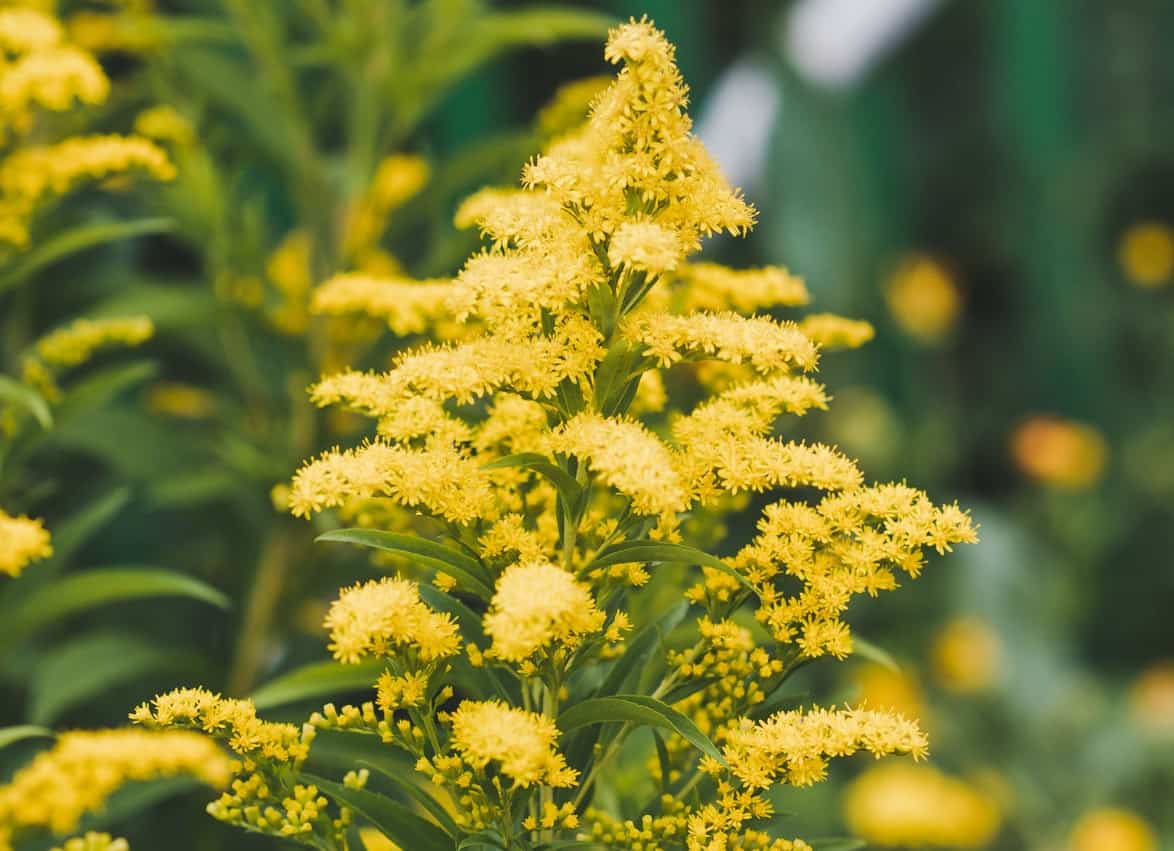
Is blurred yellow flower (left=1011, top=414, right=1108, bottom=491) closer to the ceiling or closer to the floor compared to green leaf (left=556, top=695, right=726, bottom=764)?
closer to the ceiling

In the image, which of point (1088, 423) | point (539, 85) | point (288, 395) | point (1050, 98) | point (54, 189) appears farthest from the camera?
point (1050, 98)

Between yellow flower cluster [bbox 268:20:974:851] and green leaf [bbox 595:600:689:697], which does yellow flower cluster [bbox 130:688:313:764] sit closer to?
yellow flower cluster [bbox 268:20:974:851]

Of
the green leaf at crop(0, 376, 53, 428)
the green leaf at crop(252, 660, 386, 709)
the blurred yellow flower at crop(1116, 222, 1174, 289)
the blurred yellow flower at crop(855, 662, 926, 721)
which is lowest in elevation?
the green leaf at crop(252, 660, 386, 709)

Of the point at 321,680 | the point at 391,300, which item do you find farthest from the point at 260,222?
the point at 321,680

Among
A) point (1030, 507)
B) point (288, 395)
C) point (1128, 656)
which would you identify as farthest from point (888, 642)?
point (288, 395)

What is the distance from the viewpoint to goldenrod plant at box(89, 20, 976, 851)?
665mm

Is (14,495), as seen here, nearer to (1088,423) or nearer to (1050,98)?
(1088,423)

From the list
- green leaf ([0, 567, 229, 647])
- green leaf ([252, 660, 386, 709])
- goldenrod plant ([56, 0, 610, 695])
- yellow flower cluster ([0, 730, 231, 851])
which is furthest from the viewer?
goldenrod plant ([56, 0, 610, 695])

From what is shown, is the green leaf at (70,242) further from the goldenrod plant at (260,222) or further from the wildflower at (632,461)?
the wildflower at (632,461)

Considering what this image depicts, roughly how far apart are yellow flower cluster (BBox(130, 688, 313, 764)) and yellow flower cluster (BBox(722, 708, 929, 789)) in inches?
9.1

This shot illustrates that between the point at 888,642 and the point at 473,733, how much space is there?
9.38ft

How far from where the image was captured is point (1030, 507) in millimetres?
3926

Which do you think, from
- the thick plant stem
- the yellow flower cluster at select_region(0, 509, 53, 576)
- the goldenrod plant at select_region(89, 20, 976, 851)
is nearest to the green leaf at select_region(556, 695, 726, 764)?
the goldenrod plant at select_region(89, 20, 976, 851)

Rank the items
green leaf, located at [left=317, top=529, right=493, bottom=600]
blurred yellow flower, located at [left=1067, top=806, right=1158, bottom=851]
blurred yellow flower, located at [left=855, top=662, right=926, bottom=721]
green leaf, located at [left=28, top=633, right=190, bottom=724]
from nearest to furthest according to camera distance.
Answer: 1. green leaf, located at [left=317, top=529, right=493, bottom=600]
2. green leaf, located at [left=28, top=633, right=190, bottom=724]
3. blurred yellow flower, located at [left=1067, top=806, right=1158, bottom=851]
4. blurred yellow flower, located at [left=855, top=662, right=926, bottom=721]
